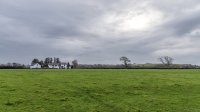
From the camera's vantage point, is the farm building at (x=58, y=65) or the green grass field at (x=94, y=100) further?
the farm building at (x=58, y=65)

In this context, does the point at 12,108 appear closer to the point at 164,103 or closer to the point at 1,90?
the point at 1,90

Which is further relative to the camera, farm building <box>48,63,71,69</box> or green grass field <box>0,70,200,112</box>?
farm building <box>48,63,71,69</box>

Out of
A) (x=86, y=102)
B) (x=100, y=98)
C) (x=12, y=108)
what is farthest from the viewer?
(x=100, y=98)

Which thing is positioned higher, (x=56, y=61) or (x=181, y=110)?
(x=56, y=61)

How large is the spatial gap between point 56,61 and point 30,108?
151018 millimetres

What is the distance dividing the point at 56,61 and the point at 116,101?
486 feet

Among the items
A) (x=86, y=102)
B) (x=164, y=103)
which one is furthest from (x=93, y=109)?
(x=164, y=103)

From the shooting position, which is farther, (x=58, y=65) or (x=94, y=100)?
(x=58, y=65)

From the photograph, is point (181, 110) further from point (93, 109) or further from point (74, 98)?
point (74, 98)

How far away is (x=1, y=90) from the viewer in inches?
1353

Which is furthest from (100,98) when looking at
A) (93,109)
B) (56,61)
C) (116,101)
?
(56,61)

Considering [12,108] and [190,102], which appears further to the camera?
[190,102]

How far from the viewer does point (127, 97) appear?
32.8m

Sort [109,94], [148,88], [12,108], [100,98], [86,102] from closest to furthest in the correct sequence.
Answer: [12,108]
[86,102]
[100,98]
[109,94]
[148,88]
